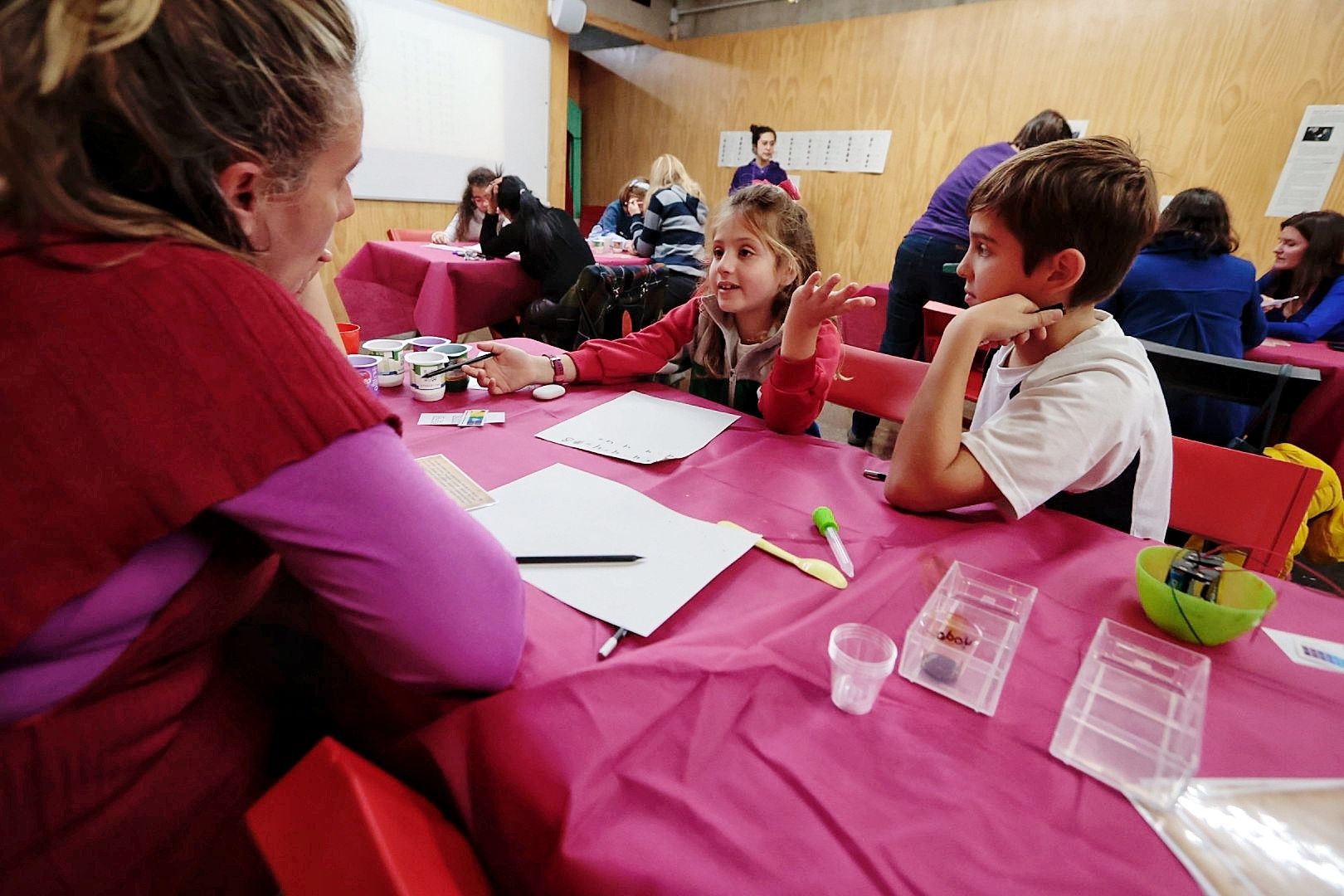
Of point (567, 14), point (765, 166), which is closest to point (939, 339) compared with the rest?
point (765, 166)

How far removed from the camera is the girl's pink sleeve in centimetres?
117

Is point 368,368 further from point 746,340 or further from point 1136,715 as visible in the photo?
point 1136,715

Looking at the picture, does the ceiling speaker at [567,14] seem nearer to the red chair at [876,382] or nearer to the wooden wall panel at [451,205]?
the wooden wall panel at [451,205]

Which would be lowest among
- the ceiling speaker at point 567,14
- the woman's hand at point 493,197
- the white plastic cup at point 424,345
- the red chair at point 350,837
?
the red chair at point 350,837

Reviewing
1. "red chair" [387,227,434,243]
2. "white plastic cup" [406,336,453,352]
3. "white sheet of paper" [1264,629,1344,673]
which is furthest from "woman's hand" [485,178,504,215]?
"white sheet of paper" [1264,629,1344,673]

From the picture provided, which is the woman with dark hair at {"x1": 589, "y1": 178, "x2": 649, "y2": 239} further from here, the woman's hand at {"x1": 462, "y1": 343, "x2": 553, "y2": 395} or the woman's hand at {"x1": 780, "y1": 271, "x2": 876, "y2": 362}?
the woman's hand at {"x1": 780, "y1": 271, "x2": 876, "y2": 362}

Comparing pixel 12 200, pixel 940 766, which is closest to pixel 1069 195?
pixel 940 766

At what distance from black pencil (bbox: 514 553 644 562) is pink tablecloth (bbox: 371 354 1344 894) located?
60 millimetres

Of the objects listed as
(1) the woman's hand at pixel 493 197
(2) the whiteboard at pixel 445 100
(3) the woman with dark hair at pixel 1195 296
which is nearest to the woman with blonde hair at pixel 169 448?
(3) the woman with dark hair at pixel 1195 296

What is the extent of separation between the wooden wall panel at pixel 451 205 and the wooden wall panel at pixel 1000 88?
1405mm

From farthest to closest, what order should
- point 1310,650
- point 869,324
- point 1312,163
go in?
point 869,324
point 1312,163
point 1310,650

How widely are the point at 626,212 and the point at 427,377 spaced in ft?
15.2

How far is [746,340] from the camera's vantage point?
158 cm

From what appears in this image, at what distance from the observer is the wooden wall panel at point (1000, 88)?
12.2 feet
